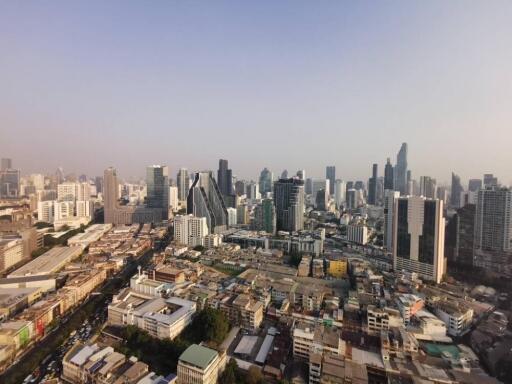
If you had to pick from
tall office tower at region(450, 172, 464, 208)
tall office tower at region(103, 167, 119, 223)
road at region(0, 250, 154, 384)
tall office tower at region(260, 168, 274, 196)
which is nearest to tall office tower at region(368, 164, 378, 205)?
tall office tower at region(450, 172, 464, 208)

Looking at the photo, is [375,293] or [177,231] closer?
[375,293]

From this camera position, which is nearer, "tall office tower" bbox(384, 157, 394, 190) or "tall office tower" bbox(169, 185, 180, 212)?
"tall office tower" bbox(169, 185, 180, 212)

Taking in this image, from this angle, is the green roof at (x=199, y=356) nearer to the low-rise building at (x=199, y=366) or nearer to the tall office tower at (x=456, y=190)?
the low-rise building at (x=199, y=366)

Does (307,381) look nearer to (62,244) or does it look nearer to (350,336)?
(350,336)

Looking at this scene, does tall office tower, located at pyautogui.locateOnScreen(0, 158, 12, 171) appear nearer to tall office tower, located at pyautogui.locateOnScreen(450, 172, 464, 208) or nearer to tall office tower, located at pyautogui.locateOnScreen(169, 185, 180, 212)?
tall office tower, located at pyautogui.locateOnScreen(169, 185, 180, 212)

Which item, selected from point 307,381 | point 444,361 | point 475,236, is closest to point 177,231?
point 307,381

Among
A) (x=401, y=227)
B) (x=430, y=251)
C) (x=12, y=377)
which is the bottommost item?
(x=12, y=377)
